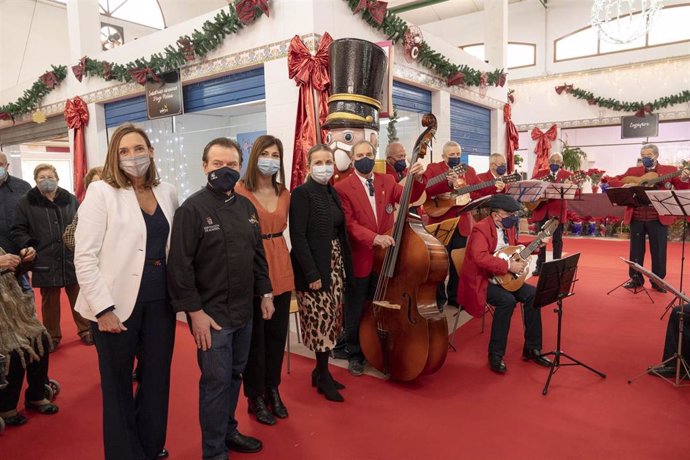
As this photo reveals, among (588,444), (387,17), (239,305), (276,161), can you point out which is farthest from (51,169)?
(588,444)

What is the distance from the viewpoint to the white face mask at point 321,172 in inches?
119

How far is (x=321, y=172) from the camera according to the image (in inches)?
119

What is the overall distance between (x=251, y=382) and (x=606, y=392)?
7.93 ft

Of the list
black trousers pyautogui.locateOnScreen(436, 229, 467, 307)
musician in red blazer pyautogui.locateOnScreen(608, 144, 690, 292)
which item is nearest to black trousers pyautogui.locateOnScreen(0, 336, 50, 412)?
black trousers pyautogui.locateOnScreen(436, 229, 467, 307)

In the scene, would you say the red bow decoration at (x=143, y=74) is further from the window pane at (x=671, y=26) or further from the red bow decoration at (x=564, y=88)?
the window pane at (x=671, y=26)

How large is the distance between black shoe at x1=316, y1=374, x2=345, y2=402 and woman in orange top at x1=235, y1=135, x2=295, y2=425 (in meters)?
0.33

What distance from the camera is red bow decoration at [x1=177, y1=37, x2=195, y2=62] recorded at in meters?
5.70

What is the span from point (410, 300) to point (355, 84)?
2050 millimetres

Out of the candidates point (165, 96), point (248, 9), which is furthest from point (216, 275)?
point (165, 96)

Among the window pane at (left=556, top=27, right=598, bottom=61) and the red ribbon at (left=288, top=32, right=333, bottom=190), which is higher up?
the window pane at (left=556, top=27, right=598, bottom=61)

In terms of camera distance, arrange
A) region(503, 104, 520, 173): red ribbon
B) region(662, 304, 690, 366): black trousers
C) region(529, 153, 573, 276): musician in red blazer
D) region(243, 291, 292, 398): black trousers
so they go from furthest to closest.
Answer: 1. region(503, 104, 520, 173): red ribbon
2. region(529, 153, 573, 276): musician in red blazer
3. region(662, 304, 690, 366): black trousers
4. region(243, 291, 292, 398): black trousers

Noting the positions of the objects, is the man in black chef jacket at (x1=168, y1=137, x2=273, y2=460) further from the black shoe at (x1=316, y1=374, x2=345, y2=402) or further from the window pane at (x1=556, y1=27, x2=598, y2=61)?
the window pane at (x1=556, y1=27, x2=598, y2=61)

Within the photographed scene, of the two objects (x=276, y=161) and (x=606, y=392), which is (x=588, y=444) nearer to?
(x=606, y=392)

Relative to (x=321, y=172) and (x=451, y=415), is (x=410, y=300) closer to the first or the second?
(x=451, y=415)
